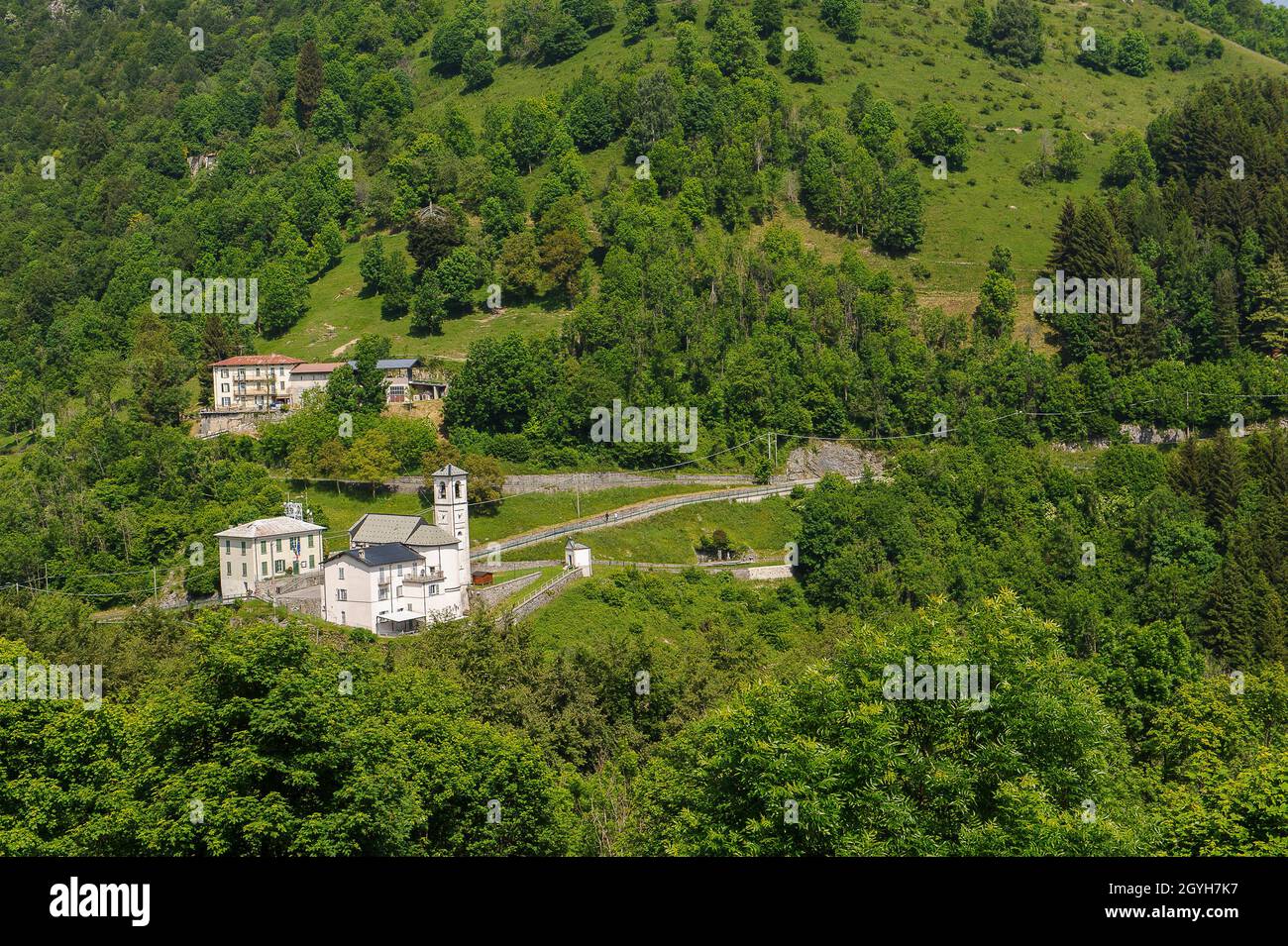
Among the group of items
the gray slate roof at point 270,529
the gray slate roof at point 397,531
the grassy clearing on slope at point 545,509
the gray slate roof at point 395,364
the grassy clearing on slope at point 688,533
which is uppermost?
the gray slate roof at point 395,364

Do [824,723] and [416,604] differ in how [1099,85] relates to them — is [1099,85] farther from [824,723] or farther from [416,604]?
[824,723]

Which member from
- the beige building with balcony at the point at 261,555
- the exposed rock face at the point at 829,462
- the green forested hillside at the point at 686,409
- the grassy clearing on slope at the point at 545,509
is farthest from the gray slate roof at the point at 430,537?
the exposed rock face at the point at 829,462

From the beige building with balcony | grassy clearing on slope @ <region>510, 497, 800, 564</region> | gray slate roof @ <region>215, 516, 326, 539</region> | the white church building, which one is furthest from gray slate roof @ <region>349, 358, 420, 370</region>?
the white church building

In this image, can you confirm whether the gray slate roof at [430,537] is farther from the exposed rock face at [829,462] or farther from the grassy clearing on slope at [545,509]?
the exposed rock face at [829,462]

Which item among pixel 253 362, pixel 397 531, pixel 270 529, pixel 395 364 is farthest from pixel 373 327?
pixel 397 531

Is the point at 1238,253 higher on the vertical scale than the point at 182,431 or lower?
higher

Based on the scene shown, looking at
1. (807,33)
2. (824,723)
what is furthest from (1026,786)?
(807,33)
